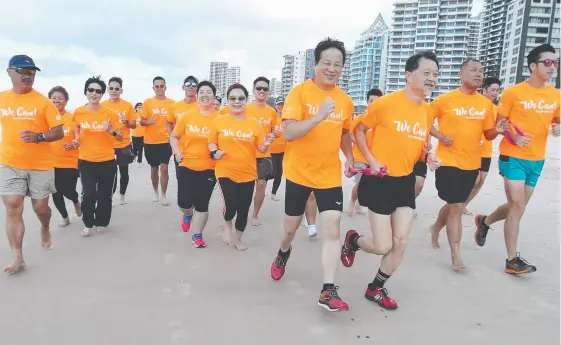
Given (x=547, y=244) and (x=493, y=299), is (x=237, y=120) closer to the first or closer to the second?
(x=493, y=299)

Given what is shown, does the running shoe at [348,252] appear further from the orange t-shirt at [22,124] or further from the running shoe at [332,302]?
the orange t-shirt at [22,124]

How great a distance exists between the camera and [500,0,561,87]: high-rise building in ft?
213

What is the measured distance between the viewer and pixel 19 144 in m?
3.87

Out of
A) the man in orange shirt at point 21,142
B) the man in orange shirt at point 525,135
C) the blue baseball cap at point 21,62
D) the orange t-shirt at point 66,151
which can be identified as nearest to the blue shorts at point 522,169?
the man in orange shirt at point 525,135

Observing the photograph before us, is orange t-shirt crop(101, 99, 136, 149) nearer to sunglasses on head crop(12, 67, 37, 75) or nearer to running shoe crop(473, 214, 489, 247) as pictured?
sunglasses on head crop(12, 67, 37, 75)

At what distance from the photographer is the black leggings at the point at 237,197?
4.64m

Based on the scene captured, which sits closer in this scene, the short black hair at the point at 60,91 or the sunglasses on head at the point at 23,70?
the sunglasses on head at the point at 23,70

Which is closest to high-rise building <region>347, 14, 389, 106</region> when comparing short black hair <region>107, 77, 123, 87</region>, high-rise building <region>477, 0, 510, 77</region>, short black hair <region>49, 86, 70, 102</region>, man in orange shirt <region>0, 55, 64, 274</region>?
high-rise building <region>477, 0, 510, 77</region>

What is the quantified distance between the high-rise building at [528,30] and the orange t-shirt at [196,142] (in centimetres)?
7317

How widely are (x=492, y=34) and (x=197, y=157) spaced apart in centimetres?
9744

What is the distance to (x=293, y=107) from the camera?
127 inches

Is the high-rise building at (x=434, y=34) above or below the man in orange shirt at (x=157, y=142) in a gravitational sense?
above

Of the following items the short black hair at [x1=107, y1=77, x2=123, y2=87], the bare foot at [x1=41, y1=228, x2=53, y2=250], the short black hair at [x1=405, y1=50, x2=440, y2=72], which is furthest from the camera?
the short black hair at [x1=107, y1=77, x2=123, y2=87]

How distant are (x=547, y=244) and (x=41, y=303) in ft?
20.3
